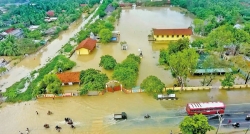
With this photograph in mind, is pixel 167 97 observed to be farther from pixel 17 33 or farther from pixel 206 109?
pixel 17 33

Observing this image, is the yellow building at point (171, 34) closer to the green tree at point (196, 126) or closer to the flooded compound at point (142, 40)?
the flooded compound at point (142, 40)

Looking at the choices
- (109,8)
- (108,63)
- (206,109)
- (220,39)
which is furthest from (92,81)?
(109,8)

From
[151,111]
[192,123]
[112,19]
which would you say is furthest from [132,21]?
[192,123]

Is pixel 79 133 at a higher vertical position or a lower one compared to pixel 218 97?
lower

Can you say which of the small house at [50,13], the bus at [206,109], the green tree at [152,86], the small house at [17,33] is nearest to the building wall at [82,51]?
the green tree at [152,86]

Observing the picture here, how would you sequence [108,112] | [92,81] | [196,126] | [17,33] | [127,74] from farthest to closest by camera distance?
[17,33], [127,74], [92,81], [108,112], [196,126]

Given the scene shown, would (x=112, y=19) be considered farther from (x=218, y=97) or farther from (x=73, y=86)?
(x=218, y=97)
